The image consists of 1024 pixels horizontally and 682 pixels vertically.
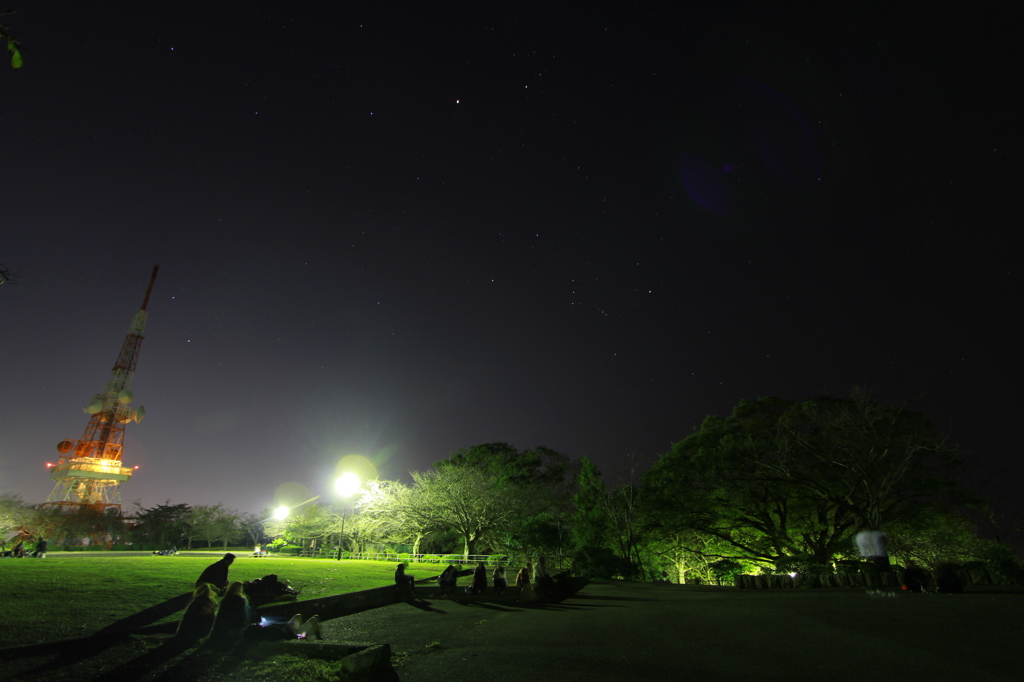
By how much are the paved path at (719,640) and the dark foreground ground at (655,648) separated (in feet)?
0.07

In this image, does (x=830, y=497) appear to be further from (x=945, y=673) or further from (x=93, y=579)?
(x=93, y=579)

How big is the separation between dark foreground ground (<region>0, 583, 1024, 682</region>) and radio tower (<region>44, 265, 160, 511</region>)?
218 feet

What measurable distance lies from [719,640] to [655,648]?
1237 millimetres

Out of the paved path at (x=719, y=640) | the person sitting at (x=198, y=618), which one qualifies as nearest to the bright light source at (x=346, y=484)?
the paved path at (x=719, y=640)

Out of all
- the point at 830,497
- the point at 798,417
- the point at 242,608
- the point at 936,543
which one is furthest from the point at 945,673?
the point at 936,543

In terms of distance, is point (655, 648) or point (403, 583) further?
point (403, 583)

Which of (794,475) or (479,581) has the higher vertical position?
(794,475)

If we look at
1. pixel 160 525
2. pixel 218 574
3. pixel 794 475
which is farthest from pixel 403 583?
pixel 160 525

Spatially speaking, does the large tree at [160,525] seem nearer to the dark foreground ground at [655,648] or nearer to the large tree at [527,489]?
the large tree at [527,489]

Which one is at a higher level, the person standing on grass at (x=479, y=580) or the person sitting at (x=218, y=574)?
the person sitting at (x=218, y=574)

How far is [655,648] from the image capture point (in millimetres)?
6754

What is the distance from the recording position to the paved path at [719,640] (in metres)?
5.39

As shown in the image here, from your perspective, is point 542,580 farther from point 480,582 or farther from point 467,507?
point 467,507

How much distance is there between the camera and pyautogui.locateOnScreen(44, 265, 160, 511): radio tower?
56.3 m
